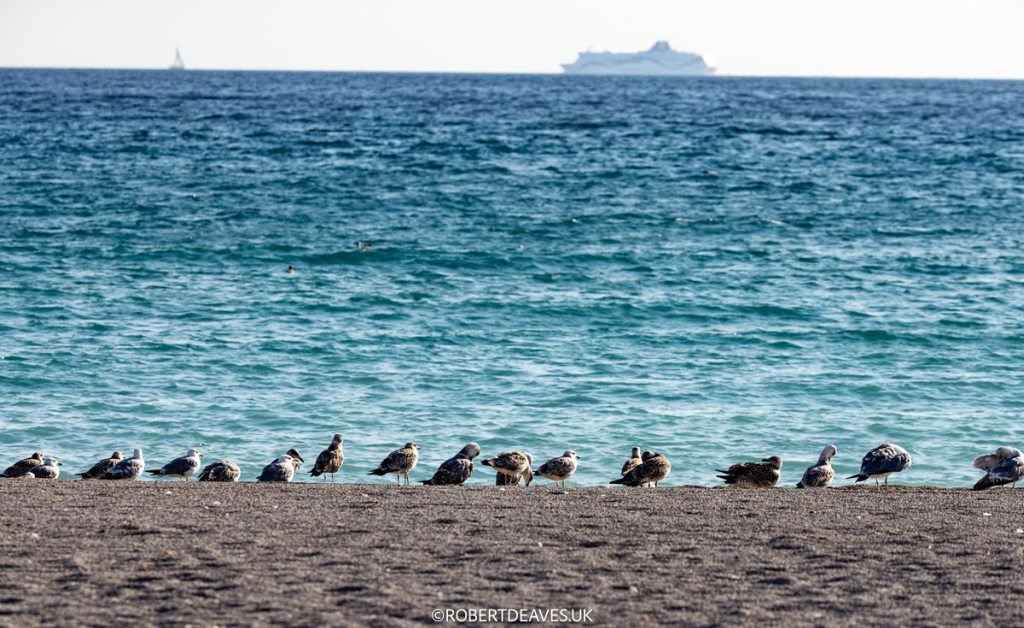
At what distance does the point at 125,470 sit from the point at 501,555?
5.98 m

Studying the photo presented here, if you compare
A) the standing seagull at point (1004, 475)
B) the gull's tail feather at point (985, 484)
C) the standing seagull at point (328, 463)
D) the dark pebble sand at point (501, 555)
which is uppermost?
the dark pebble sand at point (501, 555)

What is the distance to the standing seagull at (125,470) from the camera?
13336 millimetres

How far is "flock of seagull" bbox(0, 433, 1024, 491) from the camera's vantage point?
13.3 meters

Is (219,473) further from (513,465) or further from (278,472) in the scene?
(513,465)

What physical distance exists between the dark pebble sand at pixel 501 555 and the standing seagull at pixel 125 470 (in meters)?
1.07

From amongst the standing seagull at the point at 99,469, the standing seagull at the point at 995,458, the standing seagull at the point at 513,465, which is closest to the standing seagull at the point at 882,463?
the standing seagull at the point at 995,458

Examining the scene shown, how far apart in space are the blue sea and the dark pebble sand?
3389 mm

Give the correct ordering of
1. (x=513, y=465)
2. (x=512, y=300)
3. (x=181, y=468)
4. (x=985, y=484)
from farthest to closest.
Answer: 1. (x=512, y=300)
2. (x=513, y=465)
3. (x=181, y=468)
4. (x=985, y=484)

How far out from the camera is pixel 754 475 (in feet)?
44.7

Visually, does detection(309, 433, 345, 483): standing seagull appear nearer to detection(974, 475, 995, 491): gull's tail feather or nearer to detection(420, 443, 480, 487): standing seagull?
detection(420, 443, 480, 487): standing seagull

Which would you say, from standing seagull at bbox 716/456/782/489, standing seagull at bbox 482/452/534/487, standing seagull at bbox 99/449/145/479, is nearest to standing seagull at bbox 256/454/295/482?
standing seagull at bbox 99/449/145/479

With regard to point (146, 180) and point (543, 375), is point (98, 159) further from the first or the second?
point (543, 375)

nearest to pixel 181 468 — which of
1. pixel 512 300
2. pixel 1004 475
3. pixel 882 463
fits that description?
pixel 882 463

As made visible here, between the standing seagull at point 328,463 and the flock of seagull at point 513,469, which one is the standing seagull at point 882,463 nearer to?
the flock of seagull at point 513,469
